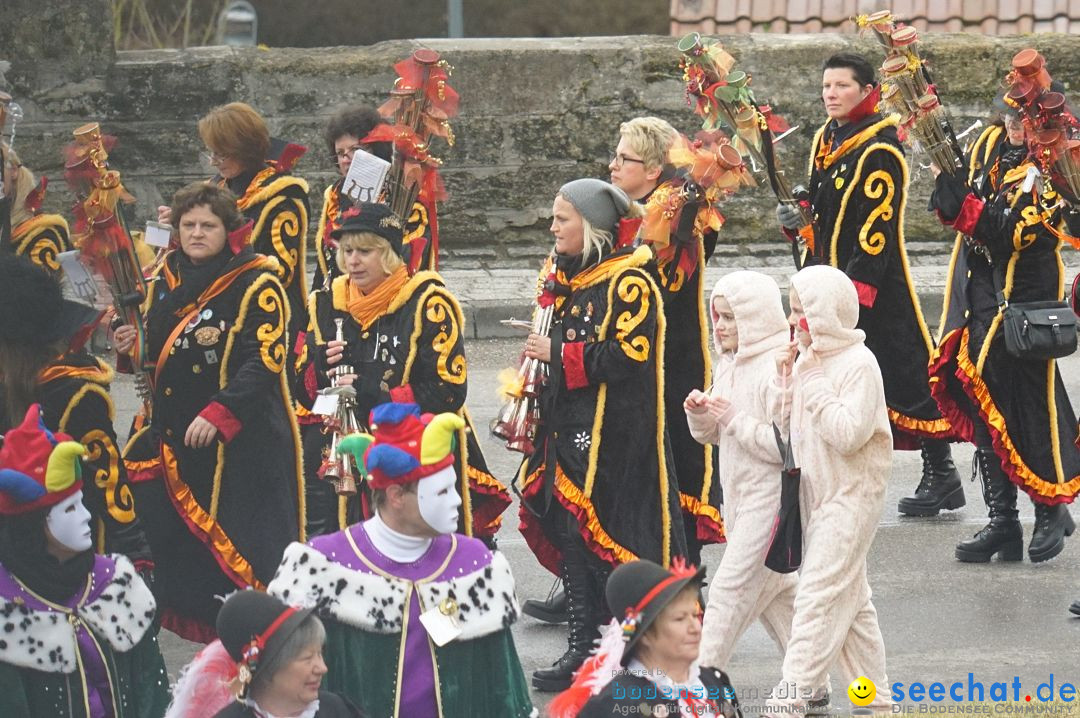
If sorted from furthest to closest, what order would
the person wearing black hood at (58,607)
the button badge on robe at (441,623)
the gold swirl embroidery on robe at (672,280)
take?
the gold swirl embroidery on robe at (672,280) → the person wearing black hood at (58,607) → the button badge on robe at (441,623)

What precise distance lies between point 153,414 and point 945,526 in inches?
142

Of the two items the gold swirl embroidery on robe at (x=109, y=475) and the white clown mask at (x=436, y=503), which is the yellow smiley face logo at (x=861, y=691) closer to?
the white clown mask at (x=436, y=503)

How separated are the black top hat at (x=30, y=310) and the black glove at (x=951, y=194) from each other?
3373 mm

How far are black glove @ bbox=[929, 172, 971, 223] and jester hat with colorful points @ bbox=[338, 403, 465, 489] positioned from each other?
336 cm

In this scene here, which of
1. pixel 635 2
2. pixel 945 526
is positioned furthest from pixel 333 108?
pixel 945 526

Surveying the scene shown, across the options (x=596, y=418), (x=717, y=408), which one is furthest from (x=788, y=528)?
(x=596, y=418)

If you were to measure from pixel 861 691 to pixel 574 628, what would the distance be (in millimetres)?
1141

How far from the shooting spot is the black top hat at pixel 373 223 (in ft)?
22.6

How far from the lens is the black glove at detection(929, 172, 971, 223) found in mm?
7965

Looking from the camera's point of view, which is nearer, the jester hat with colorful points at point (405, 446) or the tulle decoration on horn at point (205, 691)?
the tulle decoration on horn at point (205, 691)

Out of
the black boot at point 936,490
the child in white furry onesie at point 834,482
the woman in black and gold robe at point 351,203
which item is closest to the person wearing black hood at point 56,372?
the woman in black and gold robe at point 351,203

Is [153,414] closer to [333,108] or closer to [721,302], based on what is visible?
[721,302]

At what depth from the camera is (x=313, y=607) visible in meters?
4.94

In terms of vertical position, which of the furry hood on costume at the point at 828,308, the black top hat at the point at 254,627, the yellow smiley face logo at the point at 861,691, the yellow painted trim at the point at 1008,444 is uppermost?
the furry hood on costume at the point at 828,308
